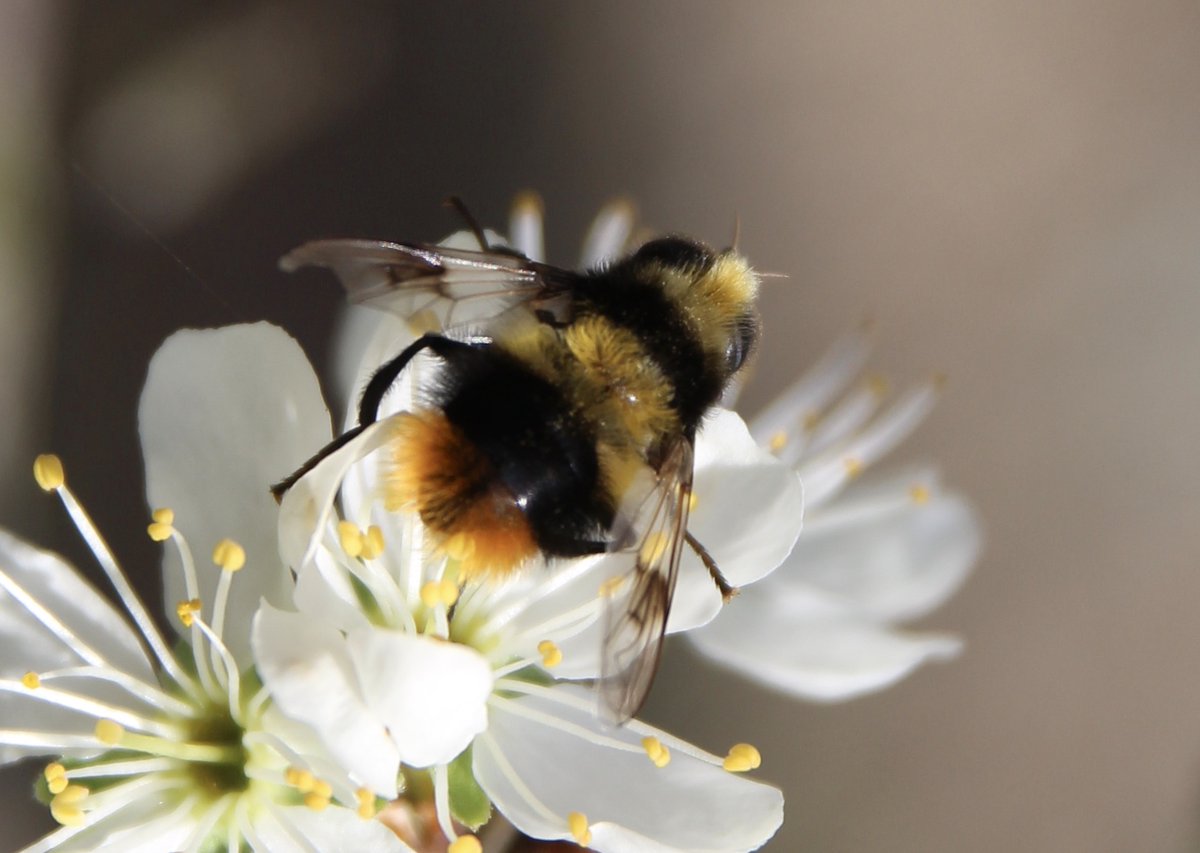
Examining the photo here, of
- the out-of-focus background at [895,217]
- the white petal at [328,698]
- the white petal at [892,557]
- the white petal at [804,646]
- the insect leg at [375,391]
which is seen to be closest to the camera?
the white petal at [328,698]

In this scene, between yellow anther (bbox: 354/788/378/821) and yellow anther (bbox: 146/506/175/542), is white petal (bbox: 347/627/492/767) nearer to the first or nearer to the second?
yellow anther (bbox: 354/788/378/821)

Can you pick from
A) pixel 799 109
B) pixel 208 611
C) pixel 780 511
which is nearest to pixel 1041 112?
pixel 799 109

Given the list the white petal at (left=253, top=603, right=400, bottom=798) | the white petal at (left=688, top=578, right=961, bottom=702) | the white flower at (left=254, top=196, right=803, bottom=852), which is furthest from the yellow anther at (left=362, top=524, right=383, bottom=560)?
the white petal at (left=688, top=578, right=961, bottom=702)

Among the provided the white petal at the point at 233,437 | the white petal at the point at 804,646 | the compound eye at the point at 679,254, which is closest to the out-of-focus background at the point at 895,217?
the white petal at the point at 804,646

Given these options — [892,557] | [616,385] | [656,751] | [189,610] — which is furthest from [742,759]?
[892,557]

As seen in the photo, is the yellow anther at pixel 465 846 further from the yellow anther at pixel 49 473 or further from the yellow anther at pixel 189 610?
the yellow anther at pixel 49 473
